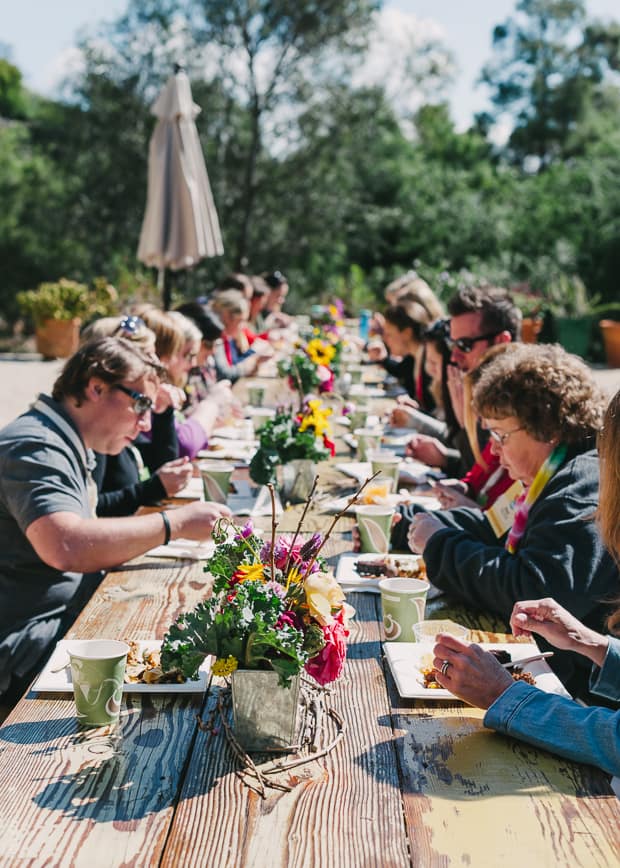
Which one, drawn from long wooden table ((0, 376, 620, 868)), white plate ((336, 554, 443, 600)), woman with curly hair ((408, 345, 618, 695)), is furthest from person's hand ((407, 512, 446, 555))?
long wooden table ((0, 376, 620, 868))

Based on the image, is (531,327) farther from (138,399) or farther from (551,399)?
(138,399)

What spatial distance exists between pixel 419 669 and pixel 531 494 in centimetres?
80

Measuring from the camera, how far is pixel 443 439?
5.05 meters

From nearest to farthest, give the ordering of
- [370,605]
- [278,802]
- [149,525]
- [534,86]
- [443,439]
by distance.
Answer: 1. [278,802]
2. [370,605]
3. [149,525]
4. [443,439]
5. [534,86]

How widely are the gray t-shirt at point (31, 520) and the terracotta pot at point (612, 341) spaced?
12428 mm

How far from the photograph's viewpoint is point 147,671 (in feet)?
6.00

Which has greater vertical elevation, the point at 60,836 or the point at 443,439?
the point at 60,836

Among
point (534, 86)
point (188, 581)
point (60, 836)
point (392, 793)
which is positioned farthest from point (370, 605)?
point (534, 86)

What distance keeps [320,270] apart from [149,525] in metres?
17.0

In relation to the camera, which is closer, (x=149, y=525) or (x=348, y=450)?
(x=149, y=525)

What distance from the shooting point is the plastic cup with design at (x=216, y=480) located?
10.4 feet

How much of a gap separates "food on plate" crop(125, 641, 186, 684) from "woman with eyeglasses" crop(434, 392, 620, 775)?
507mm

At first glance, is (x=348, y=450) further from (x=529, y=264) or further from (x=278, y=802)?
(x=529, y=264)

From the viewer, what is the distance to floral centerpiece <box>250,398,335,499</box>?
128 inches
